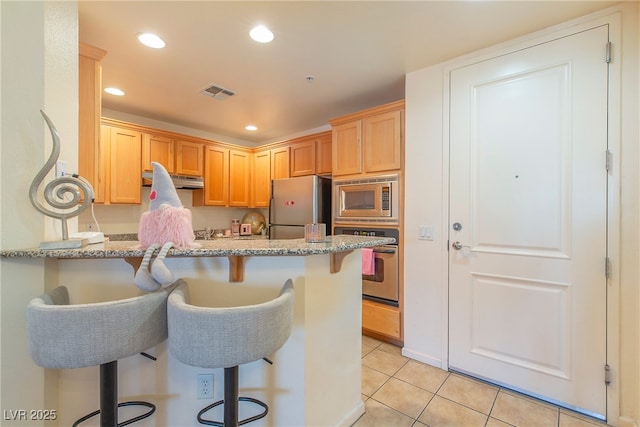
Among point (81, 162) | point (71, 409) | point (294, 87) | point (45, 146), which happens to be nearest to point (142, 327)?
point (71, 409)

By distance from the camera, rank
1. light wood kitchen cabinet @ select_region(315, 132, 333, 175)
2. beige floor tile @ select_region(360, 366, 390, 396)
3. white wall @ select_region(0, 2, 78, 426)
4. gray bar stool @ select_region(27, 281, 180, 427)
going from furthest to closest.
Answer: light wood kitchen cabinet @ select_region(315, 132, 333, 175) → beige floor tile @ select_region(360, 366, 390, 396) → white wall @ select_region(0, 2, 78, 426) → gray bar stool @ select_region(27, 281, 180, 427)

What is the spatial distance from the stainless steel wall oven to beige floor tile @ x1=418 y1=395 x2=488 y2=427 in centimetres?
85

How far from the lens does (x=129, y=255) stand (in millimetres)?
1057

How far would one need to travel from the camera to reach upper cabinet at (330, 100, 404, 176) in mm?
2455

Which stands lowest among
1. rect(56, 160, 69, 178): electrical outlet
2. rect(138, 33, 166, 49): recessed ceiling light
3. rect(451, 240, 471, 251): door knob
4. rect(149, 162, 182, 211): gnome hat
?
rect(451, 240, 471, 251): door knob

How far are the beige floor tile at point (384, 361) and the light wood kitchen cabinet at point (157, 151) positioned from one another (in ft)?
10.0

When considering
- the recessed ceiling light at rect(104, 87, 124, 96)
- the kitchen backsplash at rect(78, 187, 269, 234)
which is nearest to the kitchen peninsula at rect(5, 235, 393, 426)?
the kitchen backsplash at rect(78, 187, 269, 234)

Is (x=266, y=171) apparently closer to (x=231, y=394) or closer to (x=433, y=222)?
(x=433, y=222)

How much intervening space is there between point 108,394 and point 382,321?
2099 millimetres

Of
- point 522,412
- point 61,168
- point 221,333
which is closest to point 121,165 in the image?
point 61,168

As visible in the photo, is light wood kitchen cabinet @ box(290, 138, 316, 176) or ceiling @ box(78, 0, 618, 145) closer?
ceiling @ box(78, 0, 618, 145)

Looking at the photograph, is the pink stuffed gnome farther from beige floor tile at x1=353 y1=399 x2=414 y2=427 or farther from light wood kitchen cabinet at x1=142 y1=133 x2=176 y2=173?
light wood kitchen cabinet at x1=142 y1=133 x2=176 y2=173

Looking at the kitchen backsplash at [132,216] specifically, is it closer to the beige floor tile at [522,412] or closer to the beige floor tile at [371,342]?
the beige floor tile at [371,342]

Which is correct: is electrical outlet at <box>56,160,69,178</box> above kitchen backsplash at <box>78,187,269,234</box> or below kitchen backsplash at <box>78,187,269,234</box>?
above
